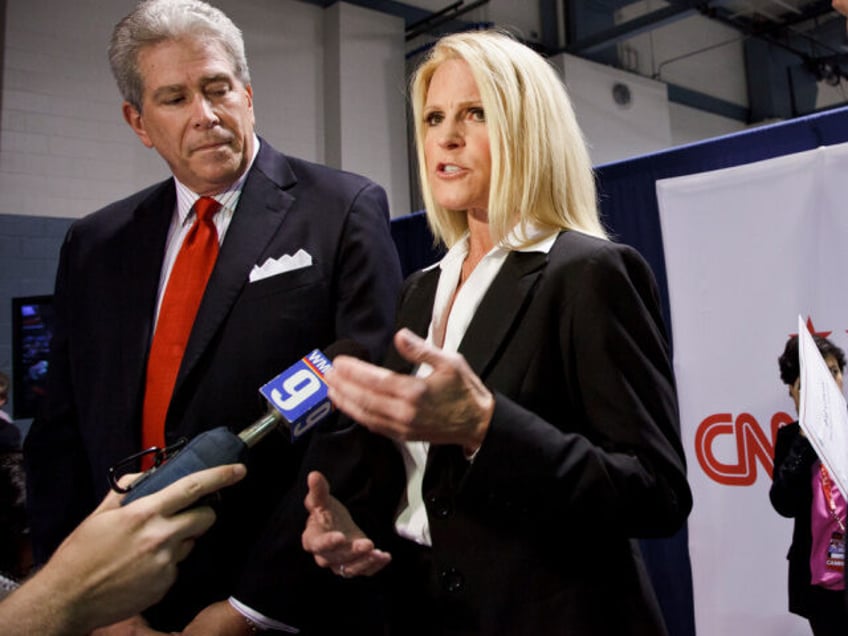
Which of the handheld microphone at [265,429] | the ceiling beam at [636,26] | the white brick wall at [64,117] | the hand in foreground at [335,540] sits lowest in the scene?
the hand in foreground at [335,540]

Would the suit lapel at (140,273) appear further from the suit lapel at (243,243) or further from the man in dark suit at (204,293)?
the suit lapel at (243,243)

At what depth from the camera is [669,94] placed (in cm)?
979

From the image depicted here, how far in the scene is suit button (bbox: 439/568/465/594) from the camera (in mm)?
1005

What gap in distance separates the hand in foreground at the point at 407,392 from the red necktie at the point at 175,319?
0.62 metres

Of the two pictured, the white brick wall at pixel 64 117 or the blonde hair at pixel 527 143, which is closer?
the blonde hair at pixel 527 143

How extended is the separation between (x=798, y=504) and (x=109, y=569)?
232 centimetres

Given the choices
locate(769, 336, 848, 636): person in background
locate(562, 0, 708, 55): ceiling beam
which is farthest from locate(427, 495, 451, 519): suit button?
locate(562, 0, 708, 55): ceiling beam

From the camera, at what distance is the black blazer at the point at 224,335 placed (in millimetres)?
1267

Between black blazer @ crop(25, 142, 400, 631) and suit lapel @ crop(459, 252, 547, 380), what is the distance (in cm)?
27

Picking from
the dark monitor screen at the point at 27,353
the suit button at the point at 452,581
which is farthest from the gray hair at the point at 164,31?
the dark monitor screen at the point at 27,353

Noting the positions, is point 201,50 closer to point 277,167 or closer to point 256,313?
point 277,167

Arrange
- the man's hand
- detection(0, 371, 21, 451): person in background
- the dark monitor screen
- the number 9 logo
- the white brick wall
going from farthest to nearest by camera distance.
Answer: the white brick wall → the dark monitor screen → detection(0, 371, 21, 451): person in background → the number 9 logo → the man's hand

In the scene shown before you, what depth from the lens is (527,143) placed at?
1121 mm

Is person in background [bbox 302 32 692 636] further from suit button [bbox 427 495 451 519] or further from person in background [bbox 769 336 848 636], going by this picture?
person in background [bbox 769 336 848 636]
